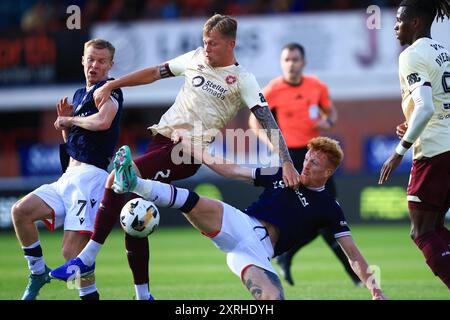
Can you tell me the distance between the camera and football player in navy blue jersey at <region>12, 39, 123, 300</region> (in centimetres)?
763

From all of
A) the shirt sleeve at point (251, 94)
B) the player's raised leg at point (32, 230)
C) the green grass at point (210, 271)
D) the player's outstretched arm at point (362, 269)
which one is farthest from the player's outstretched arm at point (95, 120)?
the player's outstretched arm at point (362, 269)

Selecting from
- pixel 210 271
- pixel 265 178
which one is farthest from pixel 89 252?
pixel 210 271

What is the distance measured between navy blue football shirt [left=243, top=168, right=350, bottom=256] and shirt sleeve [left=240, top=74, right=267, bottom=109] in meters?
0.74

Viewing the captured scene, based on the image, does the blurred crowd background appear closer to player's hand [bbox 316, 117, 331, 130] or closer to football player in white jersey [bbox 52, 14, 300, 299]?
player's hand [bbox 316, 117, 331, 130]

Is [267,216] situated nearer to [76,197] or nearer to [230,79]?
[230,79]

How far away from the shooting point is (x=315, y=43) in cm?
2062

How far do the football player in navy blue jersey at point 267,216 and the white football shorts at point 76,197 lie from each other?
3.61ft

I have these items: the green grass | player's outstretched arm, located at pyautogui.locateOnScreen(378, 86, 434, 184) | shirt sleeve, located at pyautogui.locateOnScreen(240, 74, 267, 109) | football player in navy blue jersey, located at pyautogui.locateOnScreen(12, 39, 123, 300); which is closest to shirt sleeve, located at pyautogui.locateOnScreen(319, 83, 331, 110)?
the green grass

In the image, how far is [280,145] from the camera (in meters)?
7.32

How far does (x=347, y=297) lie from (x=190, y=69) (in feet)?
9.33

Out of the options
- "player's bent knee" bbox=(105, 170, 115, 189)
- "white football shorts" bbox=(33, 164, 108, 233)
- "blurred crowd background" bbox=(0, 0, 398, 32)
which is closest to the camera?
"player's bent knee" bbox=(105, 170, 115, 189)

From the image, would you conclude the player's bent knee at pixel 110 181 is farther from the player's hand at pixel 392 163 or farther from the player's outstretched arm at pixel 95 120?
the player's hand at pixel 392 163
